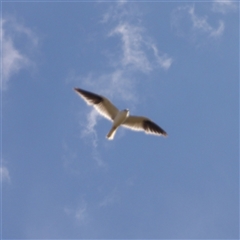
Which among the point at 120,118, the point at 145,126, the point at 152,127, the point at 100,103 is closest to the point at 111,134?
the point at 120,118

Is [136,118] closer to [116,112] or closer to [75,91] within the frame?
[116,112]

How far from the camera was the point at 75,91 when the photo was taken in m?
39.5

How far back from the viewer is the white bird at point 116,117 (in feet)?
129

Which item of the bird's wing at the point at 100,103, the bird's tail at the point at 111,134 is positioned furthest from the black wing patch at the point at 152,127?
the bird's tail at the point at 111,134

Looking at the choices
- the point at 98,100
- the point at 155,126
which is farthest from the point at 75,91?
the point at 155,126

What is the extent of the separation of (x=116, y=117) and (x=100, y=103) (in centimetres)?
116

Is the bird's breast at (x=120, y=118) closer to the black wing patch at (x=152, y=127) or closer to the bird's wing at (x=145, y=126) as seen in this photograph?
the bird's wing at (x=145, y=126)

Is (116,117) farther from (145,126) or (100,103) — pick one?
(145,126)

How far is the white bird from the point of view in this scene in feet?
129

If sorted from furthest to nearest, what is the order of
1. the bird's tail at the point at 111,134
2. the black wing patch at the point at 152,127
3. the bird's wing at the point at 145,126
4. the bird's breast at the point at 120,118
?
1. the black wing patch at the point at 152,127
2. the bird's wing at the point at 145,126
3. the bird's breast at the point at 120,118
4. the bird's tail at the point at 111,134

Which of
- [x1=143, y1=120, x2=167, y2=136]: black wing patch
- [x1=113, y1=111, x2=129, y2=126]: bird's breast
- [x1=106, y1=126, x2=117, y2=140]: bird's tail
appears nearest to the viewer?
[x1=106, y1=126, x2=117, y2=140]: bird's tail

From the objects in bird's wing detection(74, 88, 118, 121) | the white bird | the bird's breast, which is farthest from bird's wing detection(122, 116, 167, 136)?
bird's wing detection(74, 88, 118, 121)

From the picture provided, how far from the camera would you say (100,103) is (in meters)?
39.8

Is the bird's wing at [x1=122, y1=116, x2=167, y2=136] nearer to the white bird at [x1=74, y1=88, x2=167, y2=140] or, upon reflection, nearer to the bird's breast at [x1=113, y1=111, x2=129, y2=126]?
the white bird at [x1=74, y1=88, x2=167, y2=140]
